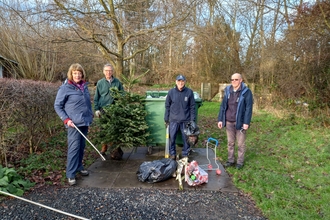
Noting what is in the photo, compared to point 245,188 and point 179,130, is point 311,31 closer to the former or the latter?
point 179,130

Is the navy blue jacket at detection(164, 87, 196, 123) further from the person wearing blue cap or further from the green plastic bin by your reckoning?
the green plastic bin

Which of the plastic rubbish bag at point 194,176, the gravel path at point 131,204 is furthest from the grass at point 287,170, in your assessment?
the plastic rubbish bag at point 194,176

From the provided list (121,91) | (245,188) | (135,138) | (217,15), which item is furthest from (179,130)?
(217,15)

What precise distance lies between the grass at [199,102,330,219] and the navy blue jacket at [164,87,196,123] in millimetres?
1214

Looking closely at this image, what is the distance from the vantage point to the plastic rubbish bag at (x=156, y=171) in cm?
349

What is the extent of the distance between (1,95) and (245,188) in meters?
3.94

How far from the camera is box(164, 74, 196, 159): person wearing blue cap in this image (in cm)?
429

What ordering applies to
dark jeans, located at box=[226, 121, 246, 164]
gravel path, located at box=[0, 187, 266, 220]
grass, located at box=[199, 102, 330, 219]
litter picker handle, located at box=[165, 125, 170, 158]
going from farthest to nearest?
litter picker handle, located at box=[165, 125, 170, 158] < dark jeans, located at box=[226, 121, 246, 164] < grass, located at box=[199, 102, 330, 219] < gravel path, located at box=[0, 187, 266, 220]

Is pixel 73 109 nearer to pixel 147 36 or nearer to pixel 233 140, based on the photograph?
pixel 233 140

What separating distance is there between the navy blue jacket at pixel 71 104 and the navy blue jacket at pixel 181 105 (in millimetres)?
1590

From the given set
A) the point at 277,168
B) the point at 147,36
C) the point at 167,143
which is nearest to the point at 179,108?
the point at 167,143

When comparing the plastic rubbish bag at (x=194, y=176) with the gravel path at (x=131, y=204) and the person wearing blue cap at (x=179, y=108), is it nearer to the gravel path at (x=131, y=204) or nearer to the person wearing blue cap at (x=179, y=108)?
the gravel path at (x=131, y=204)

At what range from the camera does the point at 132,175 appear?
385 cm

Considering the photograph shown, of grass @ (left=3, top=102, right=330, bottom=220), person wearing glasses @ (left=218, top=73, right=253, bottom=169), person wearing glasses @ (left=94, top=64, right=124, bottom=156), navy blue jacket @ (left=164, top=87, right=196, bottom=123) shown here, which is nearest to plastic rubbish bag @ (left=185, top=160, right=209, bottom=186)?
grass @ (left=3, top=102, right=330, bottom=220)
